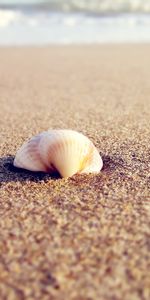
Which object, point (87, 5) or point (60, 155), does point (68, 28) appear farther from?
point (60, 155)

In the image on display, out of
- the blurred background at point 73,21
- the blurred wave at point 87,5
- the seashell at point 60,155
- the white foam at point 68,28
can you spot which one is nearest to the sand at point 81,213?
the seashell at point 60,155

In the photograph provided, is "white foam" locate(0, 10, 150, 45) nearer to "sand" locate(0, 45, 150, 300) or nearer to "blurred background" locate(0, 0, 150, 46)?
"blurred background" locate(0, 0, 150, 46)

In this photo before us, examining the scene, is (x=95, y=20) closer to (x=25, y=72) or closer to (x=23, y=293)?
(x=25, y=72)

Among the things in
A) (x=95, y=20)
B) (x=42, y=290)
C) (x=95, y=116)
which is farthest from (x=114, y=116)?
(x=95, y=20)

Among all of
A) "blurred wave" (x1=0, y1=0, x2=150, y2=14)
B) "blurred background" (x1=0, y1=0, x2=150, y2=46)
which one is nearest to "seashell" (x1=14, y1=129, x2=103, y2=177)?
"blurred background" (x1=0, y1=0, x2=150, y2=46)

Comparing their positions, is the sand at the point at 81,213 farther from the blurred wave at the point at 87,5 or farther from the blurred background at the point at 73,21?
the blurred wave at the point at 87,5

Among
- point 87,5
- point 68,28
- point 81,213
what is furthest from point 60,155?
point 87,5
